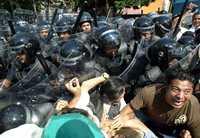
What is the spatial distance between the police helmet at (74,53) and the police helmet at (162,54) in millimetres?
643

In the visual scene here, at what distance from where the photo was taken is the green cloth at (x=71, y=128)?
2357 millimetres

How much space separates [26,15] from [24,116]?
31.0ft

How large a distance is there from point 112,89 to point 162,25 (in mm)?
3321

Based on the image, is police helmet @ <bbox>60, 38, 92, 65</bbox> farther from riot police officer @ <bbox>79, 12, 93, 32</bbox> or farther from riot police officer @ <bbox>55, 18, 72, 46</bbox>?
riot police officer @ <bbox>79, 12, 93, 32</bbox>

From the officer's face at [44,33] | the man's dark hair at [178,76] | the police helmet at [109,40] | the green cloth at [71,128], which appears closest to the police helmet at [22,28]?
the officer's face at [44,33]

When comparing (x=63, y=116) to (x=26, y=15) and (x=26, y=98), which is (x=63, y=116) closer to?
(x=26, y=98)

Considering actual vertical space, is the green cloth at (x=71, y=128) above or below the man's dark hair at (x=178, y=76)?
above

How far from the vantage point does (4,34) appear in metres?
8.84

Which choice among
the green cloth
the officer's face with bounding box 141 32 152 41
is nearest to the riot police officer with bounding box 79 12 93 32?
the officer's face with bounding box 141 32 152 41

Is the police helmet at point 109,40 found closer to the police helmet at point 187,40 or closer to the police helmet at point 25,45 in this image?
the police helmet at point 25,45

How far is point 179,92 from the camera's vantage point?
391 centimetres

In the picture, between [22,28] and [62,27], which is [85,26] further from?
[22,28]

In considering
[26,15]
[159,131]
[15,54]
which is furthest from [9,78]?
[26,15]

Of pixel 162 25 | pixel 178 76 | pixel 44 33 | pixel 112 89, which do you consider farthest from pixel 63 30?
pixel 178 76
